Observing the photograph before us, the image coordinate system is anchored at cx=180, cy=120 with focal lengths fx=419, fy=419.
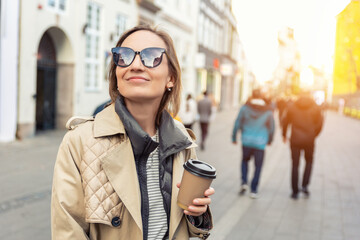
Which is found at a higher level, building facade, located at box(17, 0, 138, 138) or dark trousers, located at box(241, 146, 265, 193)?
building facade, located at box(17, 0, 138, 138)

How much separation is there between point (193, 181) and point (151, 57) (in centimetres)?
58

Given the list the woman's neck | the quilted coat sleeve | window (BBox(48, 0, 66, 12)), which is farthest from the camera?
window (BBox(48, 0, 66, 12))

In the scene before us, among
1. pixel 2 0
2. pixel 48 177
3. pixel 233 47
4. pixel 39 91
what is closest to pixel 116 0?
pixel 39 91

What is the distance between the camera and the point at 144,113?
6.45 feet

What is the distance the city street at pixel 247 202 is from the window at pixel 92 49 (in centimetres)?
480

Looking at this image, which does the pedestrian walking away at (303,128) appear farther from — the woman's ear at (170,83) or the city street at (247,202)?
the woman's ear at (170,83)

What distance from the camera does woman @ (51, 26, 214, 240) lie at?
1729 mm

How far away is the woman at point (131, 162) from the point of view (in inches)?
68.1

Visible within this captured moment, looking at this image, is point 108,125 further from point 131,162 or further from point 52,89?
point 52,89

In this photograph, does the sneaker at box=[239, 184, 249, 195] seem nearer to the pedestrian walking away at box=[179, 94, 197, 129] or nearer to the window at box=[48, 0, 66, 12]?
the pedestrian walking away at box=[179, 94, 197, 129]

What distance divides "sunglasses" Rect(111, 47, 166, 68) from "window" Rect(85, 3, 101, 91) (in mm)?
13440

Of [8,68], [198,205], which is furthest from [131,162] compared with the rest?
[8,68]

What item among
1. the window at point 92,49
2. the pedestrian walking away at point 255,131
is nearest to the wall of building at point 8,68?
the window at point 92,49

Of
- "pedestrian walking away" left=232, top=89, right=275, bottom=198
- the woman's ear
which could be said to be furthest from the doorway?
the woman's ear
